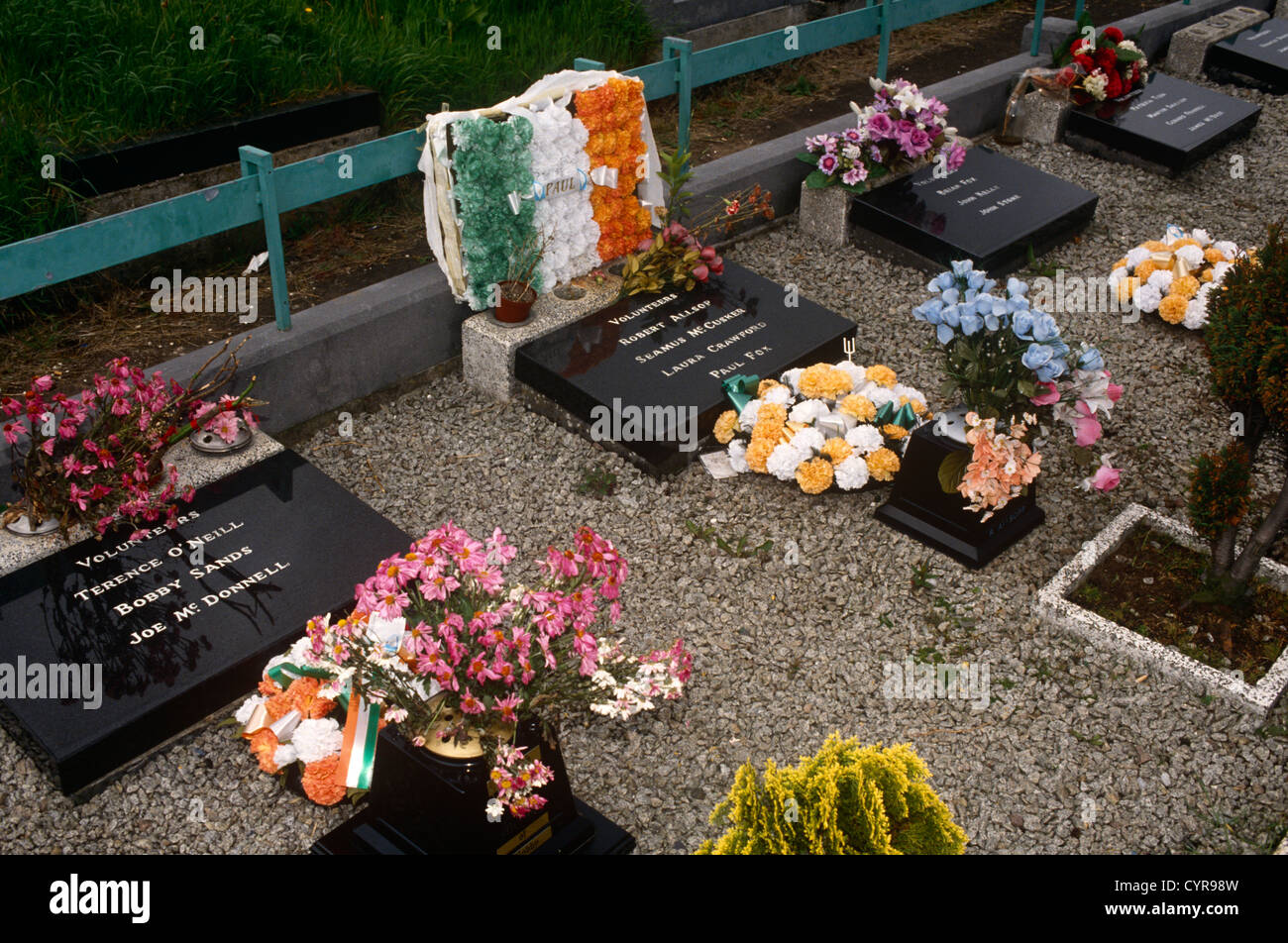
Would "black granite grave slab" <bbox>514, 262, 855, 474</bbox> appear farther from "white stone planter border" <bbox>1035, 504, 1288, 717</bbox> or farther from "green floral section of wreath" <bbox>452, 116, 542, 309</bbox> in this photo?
"white stone planter border" <bbox>1035, 504, 1288, 717</bbox>

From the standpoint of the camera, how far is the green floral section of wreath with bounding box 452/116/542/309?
588 centimetres

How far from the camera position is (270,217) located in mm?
5777

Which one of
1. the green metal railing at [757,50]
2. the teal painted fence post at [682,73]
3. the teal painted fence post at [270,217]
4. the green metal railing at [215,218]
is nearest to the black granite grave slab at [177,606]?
the teal painted fence post at [270,217]

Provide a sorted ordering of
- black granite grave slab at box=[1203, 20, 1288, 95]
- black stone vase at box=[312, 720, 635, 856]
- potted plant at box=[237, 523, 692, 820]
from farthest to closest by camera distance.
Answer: black granite grave slab at box=[1203, 20, 1288, 95] → black stone vase at box=[312, 720, 635, 856] → potted plant at box=[237, 523, 692, 820]

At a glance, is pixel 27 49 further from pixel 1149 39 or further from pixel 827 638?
pixel 1149 39

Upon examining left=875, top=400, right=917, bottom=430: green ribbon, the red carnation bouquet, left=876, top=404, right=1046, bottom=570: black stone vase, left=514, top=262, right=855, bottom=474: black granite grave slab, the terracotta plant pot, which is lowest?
left=876, top=404, right=1046, bottom=570: black stone vase

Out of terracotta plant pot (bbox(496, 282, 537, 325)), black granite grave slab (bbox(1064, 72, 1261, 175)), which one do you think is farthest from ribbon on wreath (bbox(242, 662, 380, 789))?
black granite grave slab (bbox(1064, 72, 1261, 175))

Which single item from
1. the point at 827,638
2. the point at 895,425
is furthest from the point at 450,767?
the point at 895,425

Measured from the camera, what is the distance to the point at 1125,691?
4.73 meters

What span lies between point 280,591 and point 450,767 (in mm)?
1472

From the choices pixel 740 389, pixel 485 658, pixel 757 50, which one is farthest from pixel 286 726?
pixel 757 50

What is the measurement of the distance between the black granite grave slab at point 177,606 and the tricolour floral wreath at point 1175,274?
4.73m

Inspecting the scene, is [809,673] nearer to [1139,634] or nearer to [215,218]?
[1139,634]

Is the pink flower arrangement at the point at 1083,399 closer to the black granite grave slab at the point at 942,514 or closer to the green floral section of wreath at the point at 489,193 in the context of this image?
the black granite grave slab at the point at 942,514
